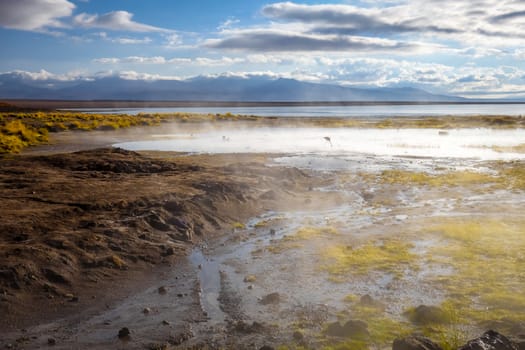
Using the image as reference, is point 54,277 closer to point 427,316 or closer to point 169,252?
point 169,252

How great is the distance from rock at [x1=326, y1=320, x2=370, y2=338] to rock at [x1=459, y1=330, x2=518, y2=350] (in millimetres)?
1864

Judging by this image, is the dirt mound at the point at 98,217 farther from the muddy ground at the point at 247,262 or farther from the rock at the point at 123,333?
the rock at the point at 123,333

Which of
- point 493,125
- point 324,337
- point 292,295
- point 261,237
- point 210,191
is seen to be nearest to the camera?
point 324,337

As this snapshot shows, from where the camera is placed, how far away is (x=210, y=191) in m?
18.8

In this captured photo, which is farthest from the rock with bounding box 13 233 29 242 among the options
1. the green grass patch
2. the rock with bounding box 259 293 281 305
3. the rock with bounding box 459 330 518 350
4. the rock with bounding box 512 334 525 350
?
the rock with bounding box 512 334 525 350

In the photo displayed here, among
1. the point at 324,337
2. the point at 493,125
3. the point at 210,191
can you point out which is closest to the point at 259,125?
the point at 493,125

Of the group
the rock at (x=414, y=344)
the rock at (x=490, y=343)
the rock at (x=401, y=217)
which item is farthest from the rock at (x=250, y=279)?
the rock at (x=401, y=217)

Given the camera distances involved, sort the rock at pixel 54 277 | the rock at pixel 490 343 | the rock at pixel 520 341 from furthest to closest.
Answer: the rock at pixel 54 277
the rock at pixel 520 341
the rock at pixel 490 343

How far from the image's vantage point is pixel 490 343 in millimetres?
7047

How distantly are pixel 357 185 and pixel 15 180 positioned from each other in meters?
15.1

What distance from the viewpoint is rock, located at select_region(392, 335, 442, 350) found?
7.21 m

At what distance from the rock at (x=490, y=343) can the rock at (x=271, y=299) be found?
401 cm

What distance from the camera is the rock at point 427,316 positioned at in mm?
8969

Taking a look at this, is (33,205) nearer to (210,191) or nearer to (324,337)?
(210,191)
